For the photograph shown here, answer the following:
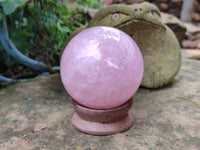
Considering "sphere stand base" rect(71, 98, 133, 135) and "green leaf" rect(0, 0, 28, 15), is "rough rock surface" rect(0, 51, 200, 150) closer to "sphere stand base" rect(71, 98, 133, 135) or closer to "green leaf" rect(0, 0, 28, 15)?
"sphere stand base" rect(71, 98, 133, 135)

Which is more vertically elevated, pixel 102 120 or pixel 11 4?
pixel 11 4

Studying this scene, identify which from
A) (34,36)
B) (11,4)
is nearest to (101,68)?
(11,4)

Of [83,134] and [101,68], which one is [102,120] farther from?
[101,68]

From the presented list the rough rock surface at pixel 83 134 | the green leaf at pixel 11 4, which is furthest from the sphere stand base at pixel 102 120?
the green leaf at pixel 11 4

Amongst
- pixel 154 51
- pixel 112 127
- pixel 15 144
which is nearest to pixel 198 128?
pixel 112 127

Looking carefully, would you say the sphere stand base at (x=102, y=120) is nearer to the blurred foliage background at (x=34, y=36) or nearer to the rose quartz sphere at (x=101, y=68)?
the rose quartz sphere at (x=101, y=68)

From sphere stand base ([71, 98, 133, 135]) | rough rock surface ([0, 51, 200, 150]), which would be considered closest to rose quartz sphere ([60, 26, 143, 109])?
sphere stand base ([71, 98, 133, 135])
